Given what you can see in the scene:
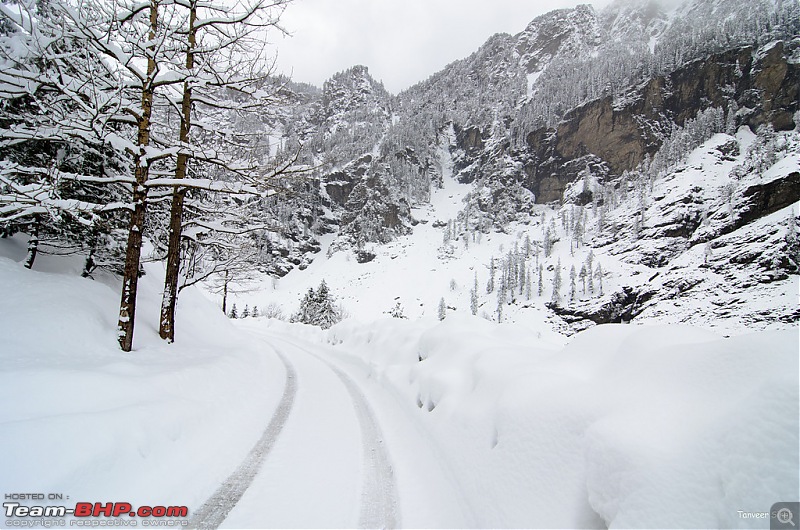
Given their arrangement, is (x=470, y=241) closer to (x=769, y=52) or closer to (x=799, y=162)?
(x=799, y=162)

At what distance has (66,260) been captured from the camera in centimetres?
915

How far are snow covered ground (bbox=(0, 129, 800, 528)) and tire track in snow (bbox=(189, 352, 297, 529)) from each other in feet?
0.10

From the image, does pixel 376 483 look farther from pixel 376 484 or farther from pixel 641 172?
pixel 641 172

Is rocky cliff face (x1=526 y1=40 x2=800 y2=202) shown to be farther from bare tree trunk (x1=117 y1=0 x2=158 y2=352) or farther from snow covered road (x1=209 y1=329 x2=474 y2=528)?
bare tree trunk (x1=117 y1=0 x2=158 y2=352)

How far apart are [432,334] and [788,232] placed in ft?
361

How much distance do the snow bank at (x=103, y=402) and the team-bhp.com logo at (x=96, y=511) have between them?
0.29 ft

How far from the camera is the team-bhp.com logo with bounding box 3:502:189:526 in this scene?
304cm

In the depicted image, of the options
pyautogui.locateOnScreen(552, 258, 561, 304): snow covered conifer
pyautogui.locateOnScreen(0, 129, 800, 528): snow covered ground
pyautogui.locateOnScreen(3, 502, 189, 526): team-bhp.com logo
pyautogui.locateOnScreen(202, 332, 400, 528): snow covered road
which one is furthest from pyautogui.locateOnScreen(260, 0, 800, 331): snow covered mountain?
pyautogui.locateOnScreen(3, 502, 189, 526): team-bhp.com logo

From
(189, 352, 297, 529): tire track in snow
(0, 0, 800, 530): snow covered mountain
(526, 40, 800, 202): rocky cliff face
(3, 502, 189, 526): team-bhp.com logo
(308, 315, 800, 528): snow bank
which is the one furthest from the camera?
(526, 40, 800, 202): rocky cliff face

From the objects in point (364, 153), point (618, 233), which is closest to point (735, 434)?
point (618, 233)

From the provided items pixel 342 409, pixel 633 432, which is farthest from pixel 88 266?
pixel 633 432

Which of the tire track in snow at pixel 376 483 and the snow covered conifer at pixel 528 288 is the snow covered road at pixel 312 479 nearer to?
the tire track in snow at pixel 376 483

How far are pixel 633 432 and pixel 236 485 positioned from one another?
4355mm

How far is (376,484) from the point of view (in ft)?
14.2
